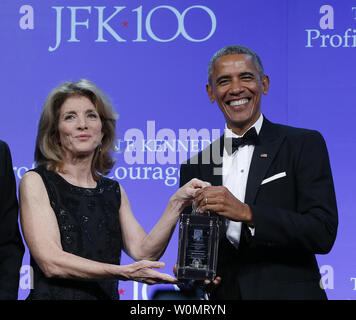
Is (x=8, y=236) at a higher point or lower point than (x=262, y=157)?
lower

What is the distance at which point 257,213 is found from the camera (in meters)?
2.74

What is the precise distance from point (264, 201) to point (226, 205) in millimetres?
218

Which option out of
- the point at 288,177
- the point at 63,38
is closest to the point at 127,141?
the point at 63,38

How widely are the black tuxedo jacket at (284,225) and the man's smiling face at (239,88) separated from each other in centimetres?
18

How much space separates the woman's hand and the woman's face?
62 cm

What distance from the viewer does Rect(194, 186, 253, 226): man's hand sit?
272 cm

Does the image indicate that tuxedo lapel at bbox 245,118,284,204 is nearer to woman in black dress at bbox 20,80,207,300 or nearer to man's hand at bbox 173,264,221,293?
woman in black dress at bbox 20,80,207,300

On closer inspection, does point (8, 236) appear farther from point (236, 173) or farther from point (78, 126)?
point (236, 173)

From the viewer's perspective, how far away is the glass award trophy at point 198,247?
281 centimetres

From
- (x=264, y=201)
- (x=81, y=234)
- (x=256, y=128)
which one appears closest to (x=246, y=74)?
(x=256, y=128)

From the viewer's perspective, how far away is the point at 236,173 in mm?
3008

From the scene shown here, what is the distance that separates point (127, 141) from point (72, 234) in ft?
4.81

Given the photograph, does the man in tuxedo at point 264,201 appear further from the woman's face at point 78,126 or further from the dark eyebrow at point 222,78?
the woman's face at point 78,126
